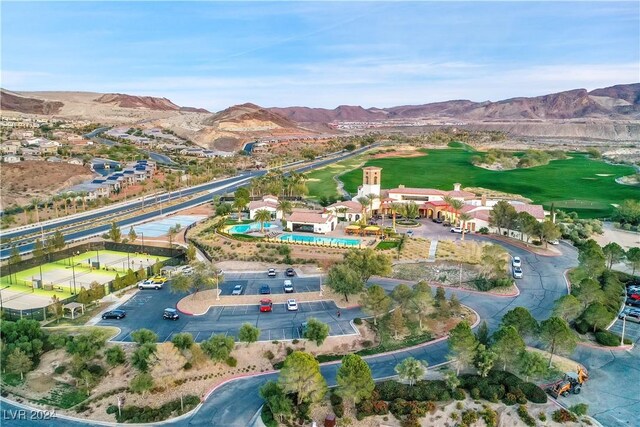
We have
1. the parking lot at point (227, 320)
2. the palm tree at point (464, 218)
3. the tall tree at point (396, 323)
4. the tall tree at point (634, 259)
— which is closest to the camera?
the tall tree at point (396, 323)

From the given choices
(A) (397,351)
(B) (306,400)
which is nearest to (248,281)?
(A) (397,351)

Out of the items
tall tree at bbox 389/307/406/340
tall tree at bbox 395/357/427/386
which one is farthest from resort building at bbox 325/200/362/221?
tall tree at bbox 395/357/427/386

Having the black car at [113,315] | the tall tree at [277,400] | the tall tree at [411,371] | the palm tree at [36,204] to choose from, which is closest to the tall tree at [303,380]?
the tall tree at [277,400]

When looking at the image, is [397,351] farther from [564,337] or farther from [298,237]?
[298,237]

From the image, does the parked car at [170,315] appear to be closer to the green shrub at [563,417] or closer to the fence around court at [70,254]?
the fence around court at [70,254]

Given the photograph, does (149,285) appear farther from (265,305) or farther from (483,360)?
(483,360)

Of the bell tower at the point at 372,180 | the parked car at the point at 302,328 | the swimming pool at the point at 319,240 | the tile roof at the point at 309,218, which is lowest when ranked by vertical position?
the parked car at the point at 302,328

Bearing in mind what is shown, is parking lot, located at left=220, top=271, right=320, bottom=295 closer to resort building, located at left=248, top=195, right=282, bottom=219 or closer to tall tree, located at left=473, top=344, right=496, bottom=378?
tall tree, located at left=473, top=344, right=496, bottom=378

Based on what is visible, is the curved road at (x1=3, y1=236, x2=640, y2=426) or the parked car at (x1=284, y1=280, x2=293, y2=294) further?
the parked car at (x1=284, y1=280, x2=293, y2=294)
